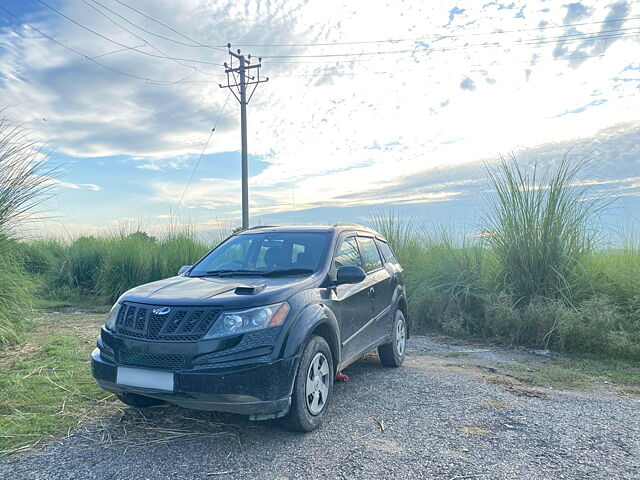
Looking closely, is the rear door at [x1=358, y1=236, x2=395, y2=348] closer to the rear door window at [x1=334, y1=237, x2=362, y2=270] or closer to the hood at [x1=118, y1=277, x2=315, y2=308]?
the rear door window at [x1=334, y1=237, x2=362, y2=270]

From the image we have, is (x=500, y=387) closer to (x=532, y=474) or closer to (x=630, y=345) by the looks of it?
(x=532, y=474)

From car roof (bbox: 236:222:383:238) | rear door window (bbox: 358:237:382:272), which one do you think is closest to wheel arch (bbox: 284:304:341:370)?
car roof (bbox: 236:222:383:238)

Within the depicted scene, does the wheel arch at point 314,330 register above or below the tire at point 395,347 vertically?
above

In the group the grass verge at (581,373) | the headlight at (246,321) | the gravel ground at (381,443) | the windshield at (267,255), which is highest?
the windshield at (267,255)

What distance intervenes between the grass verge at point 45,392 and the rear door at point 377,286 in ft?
8.97

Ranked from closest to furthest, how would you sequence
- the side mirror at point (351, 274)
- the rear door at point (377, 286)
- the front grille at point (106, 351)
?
the front grille at point (106, 351), the side mirror at point (351, 274), the rear door at point (377, 286)

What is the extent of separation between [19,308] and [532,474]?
6.99m

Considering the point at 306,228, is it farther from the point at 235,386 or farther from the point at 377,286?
the point at 235,386

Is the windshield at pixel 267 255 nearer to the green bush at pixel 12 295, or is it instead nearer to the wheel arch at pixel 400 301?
the wheel arch at pixel 400 301

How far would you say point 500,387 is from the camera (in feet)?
17.7

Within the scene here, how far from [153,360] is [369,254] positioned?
2995mm

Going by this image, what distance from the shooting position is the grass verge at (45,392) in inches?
154

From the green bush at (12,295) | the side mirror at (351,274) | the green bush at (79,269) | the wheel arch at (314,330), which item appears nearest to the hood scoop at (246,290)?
the wheel arch at (314,330)

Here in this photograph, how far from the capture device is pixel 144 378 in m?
3.54
